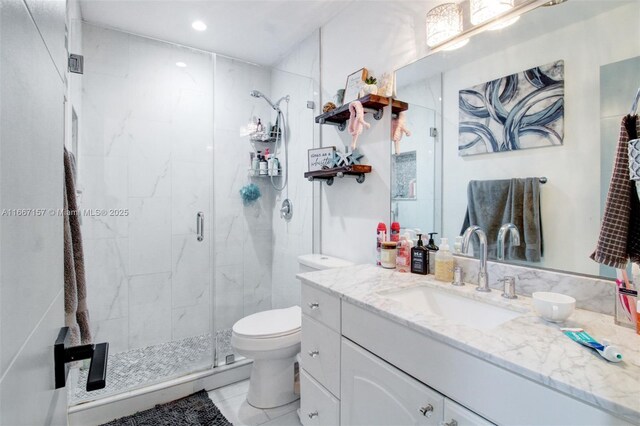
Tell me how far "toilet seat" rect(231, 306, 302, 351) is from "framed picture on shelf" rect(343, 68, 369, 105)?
4.61ft

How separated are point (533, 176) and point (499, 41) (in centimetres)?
57

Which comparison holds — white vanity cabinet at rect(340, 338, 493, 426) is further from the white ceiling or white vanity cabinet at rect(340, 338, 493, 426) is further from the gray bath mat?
the white ceiling

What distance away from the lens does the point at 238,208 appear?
254 cm

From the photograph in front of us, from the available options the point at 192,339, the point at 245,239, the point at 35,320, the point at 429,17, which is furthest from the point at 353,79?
the point at 192,339

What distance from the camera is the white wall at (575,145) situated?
101 centimetres

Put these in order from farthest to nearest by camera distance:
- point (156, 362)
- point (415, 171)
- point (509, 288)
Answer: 1. point (156, 362)
2. point (415, 171)
3. point (509, 288)

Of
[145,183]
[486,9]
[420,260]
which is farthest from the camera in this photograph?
[145,183]

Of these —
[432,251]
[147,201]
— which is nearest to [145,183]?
[147,201]

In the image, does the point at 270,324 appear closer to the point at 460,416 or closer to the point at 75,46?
the point at 460,416

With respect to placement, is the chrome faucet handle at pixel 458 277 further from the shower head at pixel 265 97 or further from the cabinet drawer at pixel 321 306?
the shower head at pixel 265 97

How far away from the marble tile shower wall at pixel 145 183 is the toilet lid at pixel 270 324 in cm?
60

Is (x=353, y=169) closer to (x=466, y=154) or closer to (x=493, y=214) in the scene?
(x=466, y=154)

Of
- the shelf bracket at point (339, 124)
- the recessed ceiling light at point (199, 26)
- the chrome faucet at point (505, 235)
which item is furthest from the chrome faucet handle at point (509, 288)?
the recessed ceiling light at point (199, 26)

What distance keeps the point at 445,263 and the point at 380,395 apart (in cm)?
61
